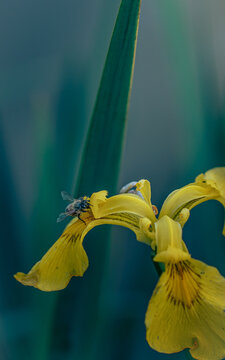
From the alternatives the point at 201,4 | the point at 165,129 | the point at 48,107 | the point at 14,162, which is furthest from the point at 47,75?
the point at 201,4

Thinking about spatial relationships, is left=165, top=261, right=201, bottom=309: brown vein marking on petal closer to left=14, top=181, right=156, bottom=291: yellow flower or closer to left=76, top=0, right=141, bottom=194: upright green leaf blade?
left=14, top=181, right=156, bottom=291: yellow flower

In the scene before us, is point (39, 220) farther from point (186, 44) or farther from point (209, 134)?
point (186, 44)

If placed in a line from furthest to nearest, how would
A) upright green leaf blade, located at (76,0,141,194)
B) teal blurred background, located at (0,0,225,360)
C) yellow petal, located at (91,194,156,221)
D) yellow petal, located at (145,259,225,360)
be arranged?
teal blurred background, located at (0,0,225,360) → upright green leaf blade, located at (76,0,141,194) → yellow petal, located at (91,194,156,221) → yellow petal, located at (145,259,225,360)

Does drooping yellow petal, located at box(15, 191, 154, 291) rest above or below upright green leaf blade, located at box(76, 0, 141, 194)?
below

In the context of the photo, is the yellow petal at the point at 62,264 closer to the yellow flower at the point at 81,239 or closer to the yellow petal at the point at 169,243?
the yellow flower at the point at 81,239

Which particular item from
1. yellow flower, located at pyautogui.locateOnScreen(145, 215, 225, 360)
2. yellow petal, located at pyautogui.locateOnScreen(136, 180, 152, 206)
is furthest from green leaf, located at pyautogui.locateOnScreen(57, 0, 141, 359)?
yellow flower, located at pyautogui.locateOnScreen(145, 215, 225, 360)

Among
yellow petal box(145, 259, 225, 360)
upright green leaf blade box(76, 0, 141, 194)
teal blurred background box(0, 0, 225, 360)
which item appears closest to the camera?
yellow petal box(145, 259, 225, 360)

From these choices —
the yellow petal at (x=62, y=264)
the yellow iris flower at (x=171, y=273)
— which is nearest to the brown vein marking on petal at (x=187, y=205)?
the yellow iris flower at (x=171, y=273)

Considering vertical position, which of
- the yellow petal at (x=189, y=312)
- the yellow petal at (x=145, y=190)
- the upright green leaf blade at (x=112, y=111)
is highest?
the upright green leaf blade at (x=112, y=111)
